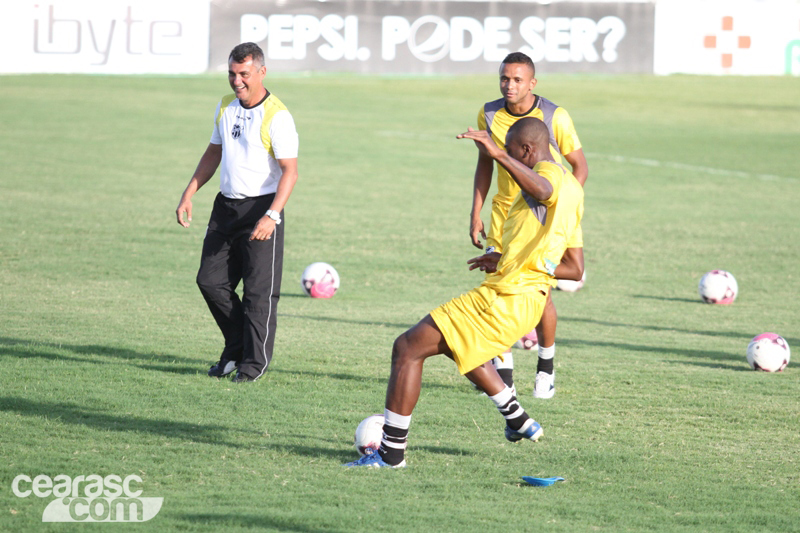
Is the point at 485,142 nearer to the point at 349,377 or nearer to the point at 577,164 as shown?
the point at 577,164

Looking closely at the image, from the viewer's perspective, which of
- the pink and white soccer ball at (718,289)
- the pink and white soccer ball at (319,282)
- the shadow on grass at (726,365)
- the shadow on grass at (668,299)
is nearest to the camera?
the shadow on grass at (726,365)

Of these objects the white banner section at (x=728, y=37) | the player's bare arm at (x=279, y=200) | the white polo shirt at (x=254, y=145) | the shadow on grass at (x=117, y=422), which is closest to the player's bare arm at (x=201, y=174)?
the white polo shirt at (x=254, y=145)

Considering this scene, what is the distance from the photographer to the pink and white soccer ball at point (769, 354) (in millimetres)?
8195

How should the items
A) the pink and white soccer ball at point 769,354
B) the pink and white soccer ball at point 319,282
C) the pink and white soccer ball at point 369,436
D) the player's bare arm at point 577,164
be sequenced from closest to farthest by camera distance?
the pink and white soccer ball at point 369,436
the player's bare arm at point 577,164
the pink and white soccer ball at point 769,354
the pink and white soccer ball at point 319,282

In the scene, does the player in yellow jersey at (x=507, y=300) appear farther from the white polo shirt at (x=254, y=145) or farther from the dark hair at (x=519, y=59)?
the white polo shirt at (x=254, y=145)

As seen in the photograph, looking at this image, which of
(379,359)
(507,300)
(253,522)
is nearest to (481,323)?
(507,300)

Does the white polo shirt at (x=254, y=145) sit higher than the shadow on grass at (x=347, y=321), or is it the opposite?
the white polo shirt at (x=254, y=145)

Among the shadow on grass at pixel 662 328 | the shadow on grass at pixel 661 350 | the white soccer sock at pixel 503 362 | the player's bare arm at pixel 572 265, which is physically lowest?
the shadow on grass at pixel 661 350

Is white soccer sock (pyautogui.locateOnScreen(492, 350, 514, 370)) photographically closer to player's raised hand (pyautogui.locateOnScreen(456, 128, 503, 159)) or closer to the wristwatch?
the wristwatch

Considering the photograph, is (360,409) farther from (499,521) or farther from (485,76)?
(485,76)

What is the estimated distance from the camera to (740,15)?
37188mm

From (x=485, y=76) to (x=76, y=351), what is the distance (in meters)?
31.8

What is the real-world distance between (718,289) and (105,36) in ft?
80.9

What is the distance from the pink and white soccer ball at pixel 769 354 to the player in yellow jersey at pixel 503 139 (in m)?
1.89
